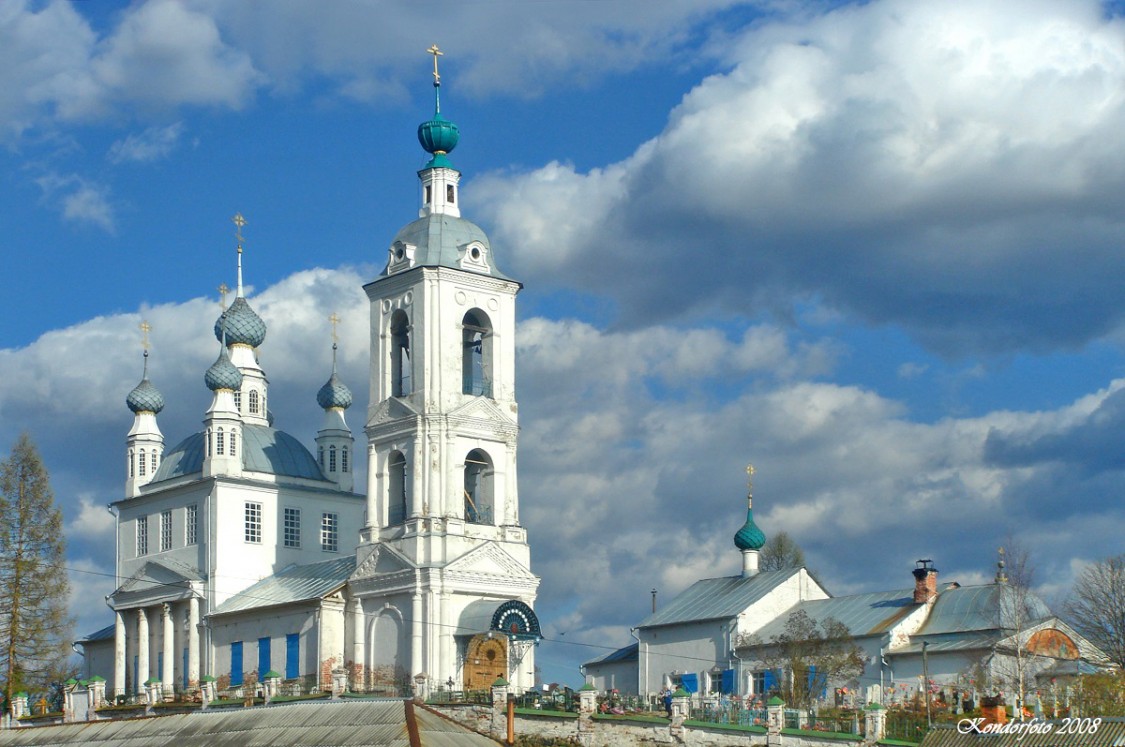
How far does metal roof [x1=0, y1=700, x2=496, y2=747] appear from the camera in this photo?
1604 inches

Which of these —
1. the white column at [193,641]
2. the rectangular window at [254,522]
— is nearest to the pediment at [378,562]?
the rectangular window at [254,522]

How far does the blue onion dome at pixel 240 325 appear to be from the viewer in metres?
66.9

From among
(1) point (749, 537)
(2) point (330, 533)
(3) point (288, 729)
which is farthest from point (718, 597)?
(3) point (288, 729)

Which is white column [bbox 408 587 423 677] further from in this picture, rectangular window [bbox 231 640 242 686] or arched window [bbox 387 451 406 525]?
rectangular window [bbox 231 640 242 686]

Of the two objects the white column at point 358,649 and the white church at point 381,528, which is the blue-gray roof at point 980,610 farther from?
the white column at point 358,649

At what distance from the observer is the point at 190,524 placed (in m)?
62.0

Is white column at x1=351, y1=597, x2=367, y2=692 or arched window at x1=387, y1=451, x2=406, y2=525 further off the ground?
arched window at x1=387, y1=451, x2=406, y2=525

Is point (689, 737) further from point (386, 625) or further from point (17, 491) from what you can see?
point (17, 491)

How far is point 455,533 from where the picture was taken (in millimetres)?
53750

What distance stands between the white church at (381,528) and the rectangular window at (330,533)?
2.7 inches

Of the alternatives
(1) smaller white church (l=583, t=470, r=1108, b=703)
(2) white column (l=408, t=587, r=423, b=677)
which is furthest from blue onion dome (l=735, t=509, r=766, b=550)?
(2) white column (l=408, t=587, r=423, b=677)

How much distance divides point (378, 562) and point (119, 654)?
12179 millimetres

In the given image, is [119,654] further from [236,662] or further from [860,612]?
[860,612]

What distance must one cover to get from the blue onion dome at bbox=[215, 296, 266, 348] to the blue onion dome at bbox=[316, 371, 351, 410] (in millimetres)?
2736
